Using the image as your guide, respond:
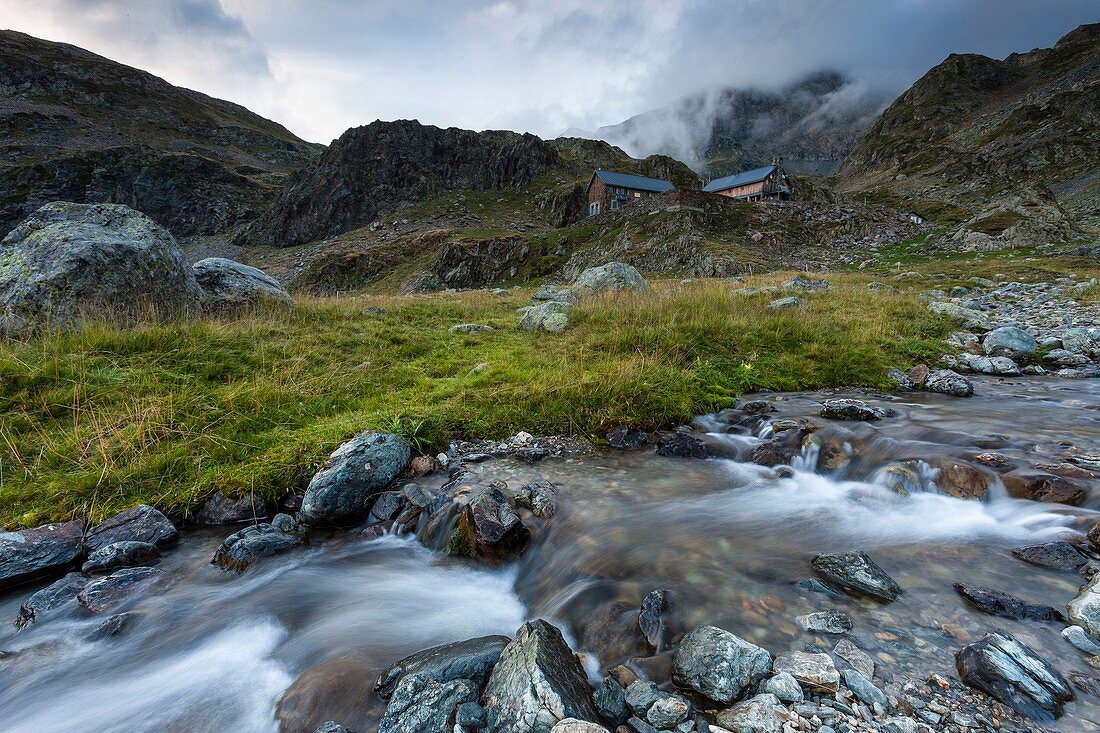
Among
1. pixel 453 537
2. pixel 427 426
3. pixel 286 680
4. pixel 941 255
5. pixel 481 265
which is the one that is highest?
pixel 481 265

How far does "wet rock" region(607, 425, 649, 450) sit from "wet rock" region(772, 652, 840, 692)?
414 centimetres

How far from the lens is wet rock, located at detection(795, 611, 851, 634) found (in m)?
3.35

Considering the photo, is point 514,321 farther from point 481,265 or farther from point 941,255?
point 481,265

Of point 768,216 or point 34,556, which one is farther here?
point 768,216

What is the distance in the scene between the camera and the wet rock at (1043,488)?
16.4 feet

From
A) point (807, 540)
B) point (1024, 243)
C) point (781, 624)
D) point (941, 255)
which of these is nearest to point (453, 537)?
point (781, 624)

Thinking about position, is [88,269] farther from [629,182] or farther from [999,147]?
[999,147]

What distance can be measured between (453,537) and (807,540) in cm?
380

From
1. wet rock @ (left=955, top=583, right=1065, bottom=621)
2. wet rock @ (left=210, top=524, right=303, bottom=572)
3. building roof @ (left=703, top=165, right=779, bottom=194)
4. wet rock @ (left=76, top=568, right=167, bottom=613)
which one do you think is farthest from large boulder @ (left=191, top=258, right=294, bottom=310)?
building roof @ (left=703, top=165, right=779, bottom=194)

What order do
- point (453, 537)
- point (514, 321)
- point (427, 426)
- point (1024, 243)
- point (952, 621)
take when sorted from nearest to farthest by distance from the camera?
point (952, 621)
point (453, 537)
point (427, 426)
point (514, 321)
point (1024, 243)

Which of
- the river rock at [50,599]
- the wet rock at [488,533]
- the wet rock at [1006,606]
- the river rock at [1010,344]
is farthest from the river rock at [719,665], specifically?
the river rock at [1010,344]

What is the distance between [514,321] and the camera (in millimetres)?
15281

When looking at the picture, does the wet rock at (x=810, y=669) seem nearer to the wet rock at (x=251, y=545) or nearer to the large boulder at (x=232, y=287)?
the wet rock at (x=251, y=545)

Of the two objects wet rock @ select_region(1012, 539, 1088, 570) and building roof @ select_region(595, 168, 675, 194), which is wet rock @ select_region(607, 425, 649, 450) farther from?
building roof @ select_region(595, 168, 675, 194)
